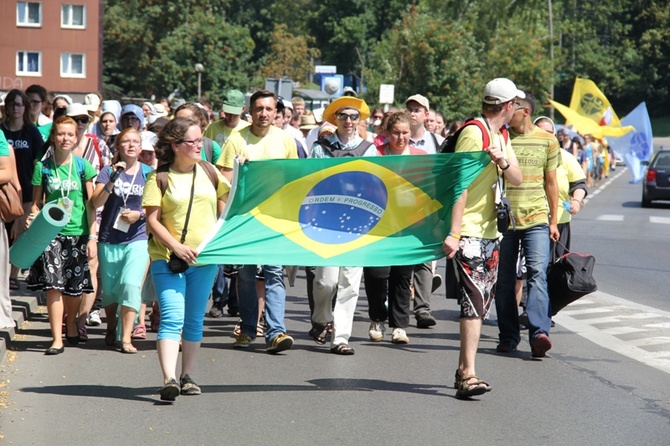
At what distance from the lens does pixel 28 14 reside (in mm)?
69688

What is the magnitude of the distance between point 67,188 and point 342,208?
8.14ft

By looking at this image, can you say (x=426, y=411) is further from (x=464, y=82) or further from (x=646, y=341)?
(x=464, y=82)

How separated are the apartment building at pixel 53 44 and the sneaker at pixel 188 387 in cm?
6163

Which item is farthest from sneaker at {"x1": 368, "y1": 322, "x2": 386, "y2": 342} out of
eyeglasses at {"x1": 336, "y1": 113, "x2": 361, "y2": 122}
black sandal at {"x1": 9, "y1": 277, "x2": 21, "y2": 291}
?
black sandal at {"x1": 9, "y1": 277, "x2": 21, "y2": 291}

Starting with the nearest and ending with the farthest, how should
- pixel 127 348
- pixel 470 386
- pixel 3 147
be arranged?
pixel 470 386, pixel 3 147, pixel 127 348

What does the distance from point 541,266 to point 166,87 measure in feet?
215

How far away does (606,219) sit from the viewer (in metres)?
28.2

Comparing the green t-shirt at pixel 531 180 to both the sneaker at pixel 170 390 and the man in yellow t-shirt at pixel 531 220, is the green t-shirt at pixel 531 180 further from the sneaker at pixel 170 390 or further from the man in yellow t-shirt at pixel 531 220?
the sneaker at pixel 170 390

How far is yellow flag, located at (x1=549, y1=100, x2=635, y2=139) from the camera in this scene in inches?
1093

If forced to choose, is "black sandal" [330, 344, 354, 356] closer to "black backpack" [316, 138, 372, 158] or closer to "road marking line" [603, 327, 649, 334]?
"black backpack" [316, 138, 372, 158]

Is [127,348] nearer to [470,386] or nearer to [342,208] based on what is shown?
[342,208]

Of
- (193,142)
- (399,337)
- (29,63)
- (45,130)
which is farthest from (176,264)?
(29,63)

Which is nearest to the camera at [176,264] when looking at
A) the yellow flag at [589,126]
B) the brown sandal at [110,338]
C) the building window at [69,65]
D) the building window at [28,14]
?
the brown sandal at [110,338]

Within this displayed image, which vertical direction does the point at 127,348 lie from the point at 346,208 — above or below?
below
